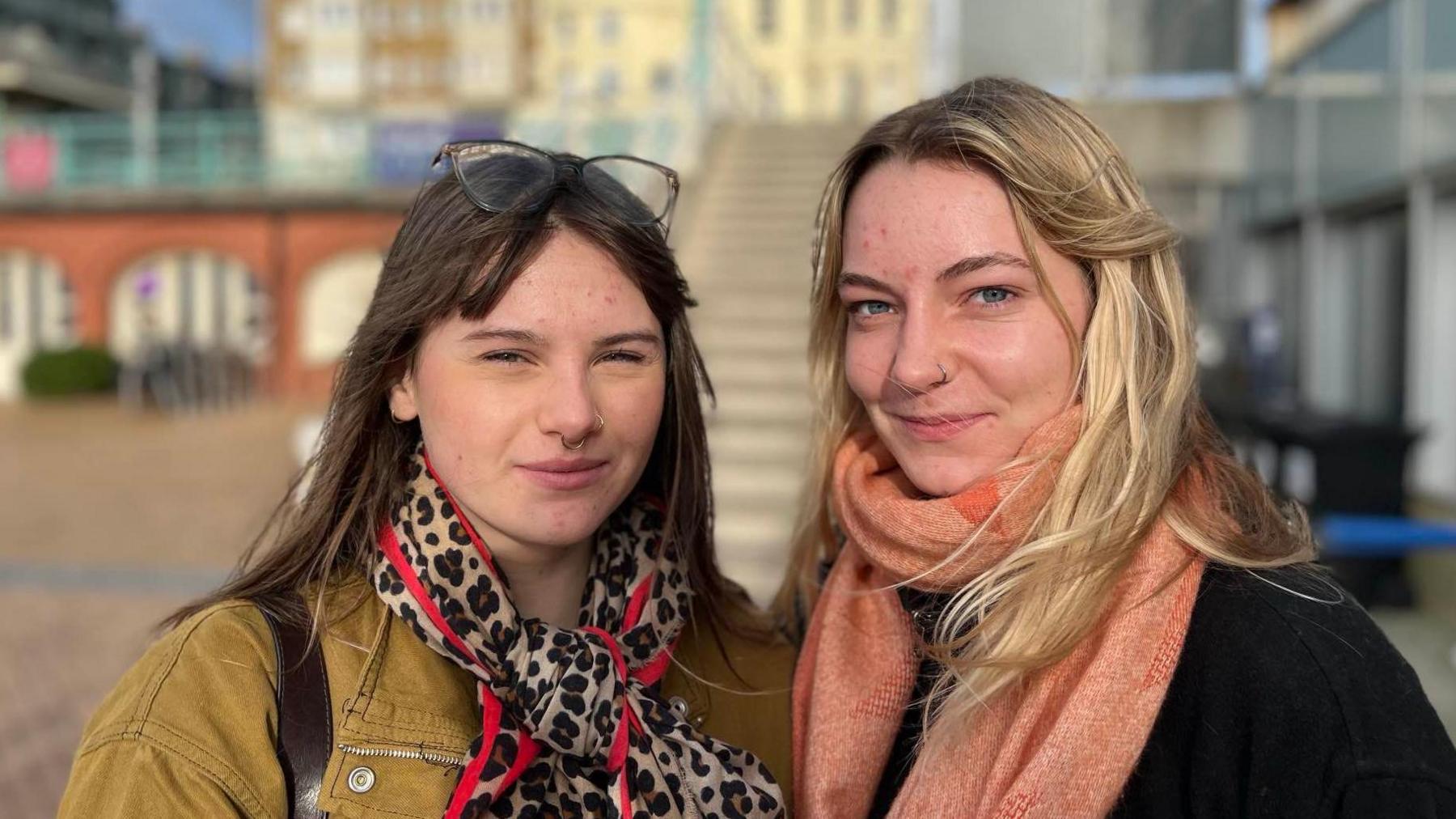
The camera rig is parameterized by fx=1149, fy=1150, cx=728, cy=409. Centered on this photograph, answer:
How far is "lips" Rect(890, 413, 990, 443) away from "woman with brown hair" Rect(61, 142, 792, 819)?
1.25ft

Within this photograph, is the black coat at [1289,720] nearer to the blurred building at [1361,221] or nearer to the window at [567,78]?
the blurred building at [1361,221]

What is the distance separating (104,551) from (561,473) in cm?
844

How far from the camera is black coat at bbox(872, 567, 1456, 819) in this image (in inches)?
49.1

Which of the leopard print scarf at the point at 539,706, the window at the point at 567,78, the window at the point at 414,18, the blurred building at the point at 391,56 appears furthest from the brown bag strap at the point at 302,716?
the window at the point at 414,18

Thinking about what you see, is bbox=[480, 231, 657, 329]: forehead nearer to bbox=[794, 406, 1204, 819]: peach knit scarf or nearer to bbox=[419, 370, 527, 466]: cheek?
bbox=[419, 370, 527, 466]: cheek

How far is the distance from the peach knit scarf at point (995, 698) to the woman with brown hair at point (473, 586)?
0.16 metres

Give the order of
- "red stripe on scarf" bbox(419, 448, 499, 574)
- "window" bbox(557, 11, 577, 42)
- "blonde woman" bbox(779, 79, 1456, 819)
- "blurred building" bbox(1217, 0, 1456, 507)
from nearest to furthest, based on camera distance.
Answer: "blonde woman" bbox(779, 79, 1456, 819)
"red stripe on scarf" bbox(419, 448, 499, 574)
"blurred building" bbox(1217, 0, 1456, 507)
"window" bbox(557, 11, 577, 42)

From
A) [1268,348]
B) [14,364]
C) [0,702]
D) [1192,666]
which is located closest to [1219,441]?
[1192,666]

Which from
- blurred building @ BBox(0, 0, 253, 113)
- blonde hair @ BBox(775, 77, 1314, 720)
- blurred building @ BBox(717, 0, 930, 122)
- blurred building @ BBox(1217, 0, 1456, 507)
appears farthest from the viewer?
blurred building @ BBox(717, 0, 930, 122)

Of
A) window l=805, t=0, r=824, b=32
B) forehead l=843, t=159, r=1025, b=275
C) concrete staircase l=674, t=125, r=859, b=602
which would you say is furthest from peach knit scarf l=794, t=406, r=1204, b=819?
window l=805, t=0, r=824, b=32

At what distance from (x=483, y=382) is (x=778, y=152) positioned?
9.31 m

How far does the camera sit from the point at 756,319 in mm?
7777

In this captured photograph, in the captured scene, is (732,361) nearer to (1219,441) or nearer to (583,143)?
(583,143)

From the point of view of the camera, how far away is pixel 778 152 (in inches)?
416
